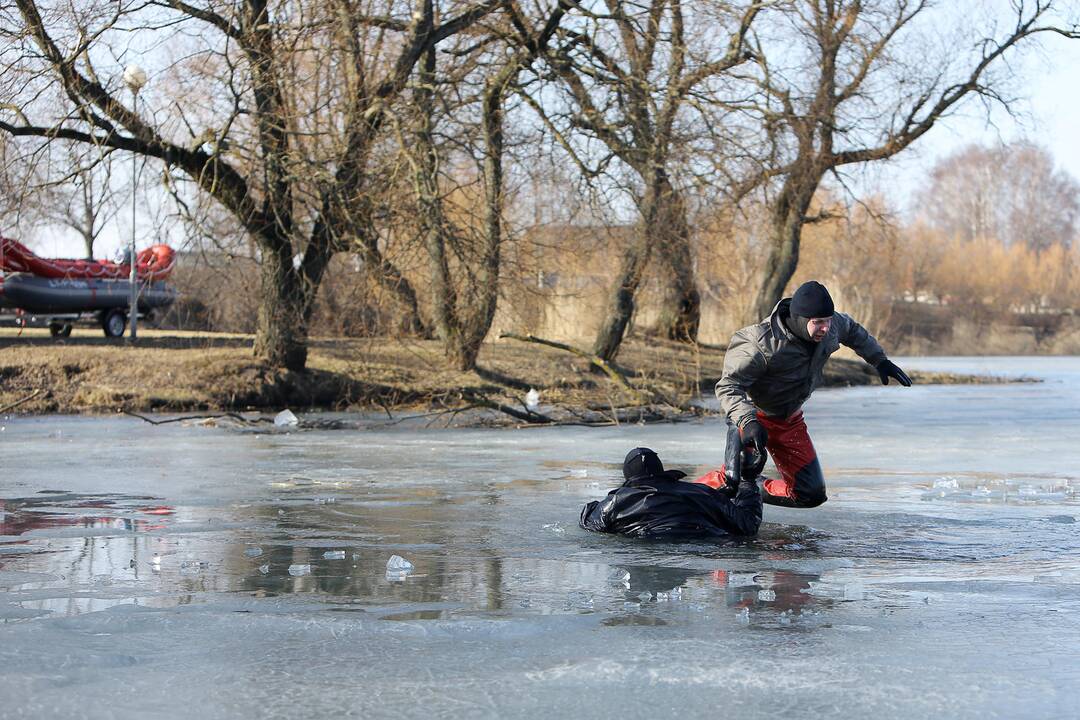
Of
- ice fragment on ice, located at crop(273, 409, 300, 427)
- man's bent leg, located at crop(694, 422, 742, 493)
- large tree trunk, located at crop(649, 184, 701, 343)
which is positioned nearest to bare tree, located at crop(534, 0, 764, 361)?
large tree trunk, located at crop(649, 184, 701, 343)

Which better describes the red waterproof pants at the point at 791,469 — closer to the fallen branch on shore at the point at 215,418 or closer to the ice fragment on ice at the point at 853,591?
the ice fragment on ice at the point at 853,591

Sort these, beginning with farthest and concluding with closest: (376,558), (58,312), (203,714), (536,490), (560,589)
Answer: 1. (58,312)
2. (536,490)
3. (376,558)
4. (560,589)
5. (203,714)

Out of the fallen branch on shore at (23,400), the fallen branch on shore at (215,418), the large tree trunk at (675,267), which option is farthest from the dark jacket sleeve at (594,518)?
the fallen branch on shore at (23,400)

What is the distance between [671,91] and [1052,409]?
7.28 m

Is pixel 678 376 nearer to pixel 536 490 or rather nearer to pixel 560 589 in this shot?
pixel 536 490

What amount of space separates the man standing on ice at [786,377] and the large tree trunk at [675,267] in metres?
9.53

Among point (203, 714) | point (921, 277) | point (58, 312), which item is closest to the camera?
point (203, 714)

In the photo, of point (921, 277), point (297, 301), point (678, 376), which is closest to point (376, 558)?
point (297, 301)

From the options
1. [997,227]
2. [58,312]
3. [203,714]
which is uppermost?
[997,227]

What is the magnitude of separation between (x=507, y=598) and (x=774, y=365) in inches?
122

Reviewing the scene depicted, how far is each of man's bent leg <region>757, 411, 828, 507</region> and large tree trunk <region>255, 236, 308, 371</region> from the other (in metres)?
11.5

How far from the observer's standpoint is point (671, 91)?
64.4 feet

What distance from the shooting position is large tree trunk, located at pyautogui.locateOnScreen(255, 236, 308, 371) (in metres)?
19.9

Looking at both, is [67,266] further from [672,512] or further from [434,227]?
[672,512]
